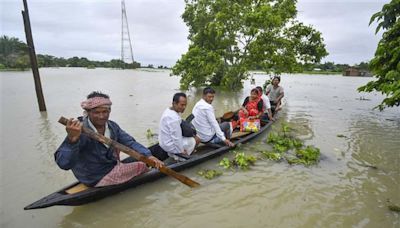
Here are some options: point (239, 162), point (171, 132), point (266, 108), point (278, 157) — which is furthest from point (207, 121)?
point (266, 108)

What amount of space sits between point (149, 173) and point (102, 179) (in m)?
0.87

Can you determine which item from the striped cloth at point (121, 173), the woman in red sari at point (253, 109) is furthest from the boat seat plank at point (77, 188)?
the woman in red sari at point (253, 109)

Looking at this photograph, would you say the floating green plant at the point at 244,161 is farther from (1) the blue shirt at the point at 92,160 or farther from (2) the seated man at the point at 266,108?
(2) the seated man at the point at 266,108

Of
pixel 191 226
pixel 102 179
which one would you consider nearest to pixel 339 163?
pixel 191 226

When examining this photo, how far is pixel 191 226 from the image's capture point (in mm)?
3398

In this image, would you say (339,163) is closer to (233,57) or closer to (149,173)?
(149,173)

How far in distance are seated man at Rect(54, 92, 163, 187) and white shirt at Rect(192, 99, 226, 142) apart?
198 cm

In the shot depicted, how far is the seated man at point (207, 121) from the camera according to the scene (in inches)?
215

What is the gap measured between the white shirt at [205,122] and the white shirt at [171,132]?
956 millimetres

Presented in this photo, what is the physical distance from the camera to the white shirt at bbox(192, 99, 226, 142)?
18.0 ft

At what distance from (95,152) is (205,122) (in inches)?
111

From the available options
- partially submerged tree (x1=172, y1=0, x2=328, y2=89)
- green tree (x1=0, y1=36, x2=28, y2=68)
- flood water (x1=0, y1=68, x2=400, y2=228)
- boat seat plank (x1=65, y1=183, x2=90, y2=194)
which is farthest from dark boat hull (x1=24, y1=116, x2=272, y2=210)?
green tree (x1=0, y1=36, x2=28, y2=68)

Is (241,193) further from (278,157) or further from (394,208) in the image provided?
(394,208)

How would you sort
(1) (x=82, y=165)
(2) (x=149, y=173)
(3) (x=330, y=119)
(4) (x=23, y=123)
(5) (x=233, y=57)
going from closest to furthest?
(1) (x=82, y=165), (2) (x=149, y=173), (4) (x=23, y=123), (3) (x=330, y=119), (5) (x=233, y=57)
